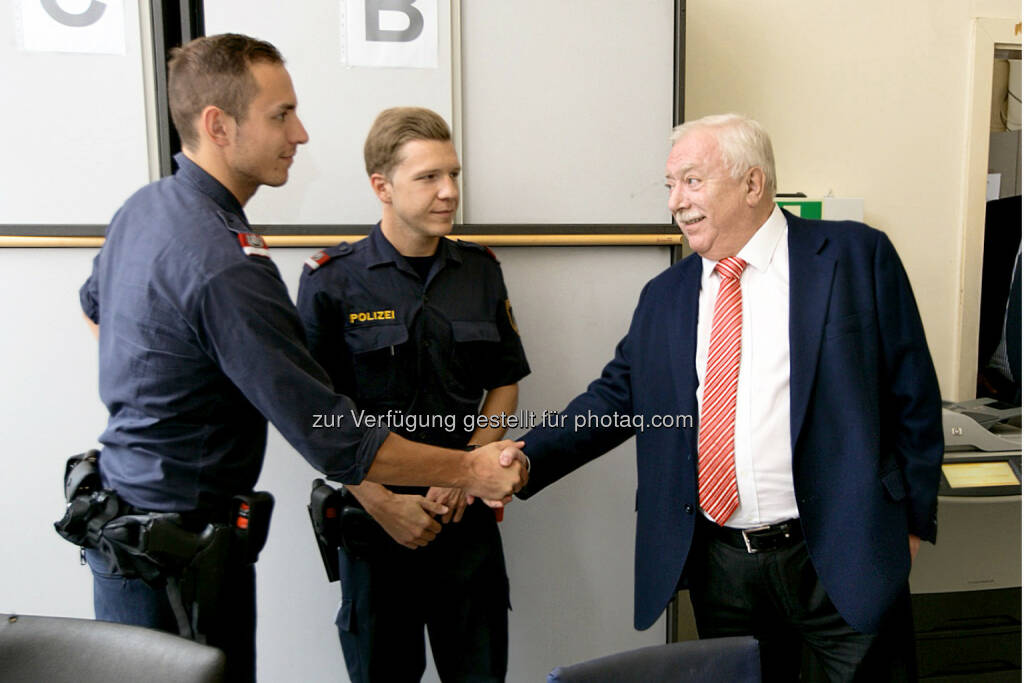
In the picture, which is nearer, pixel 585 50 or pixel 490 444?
pixel 490 444

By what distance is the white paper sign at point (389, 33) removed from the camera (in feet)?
6.52

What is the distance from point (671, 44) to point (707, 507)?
1.29 metres

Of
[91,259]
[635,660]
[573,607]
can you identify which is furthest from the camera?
[573,607]

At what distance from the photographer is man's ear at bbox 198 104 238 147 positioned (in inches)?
56.1

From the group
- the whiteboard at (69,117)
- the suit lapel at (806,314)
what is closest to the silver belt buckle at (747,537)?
the suit lapel at (806,314)

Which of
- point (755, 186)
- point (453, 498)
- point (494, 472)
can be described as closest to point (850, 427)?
point (755, 186)

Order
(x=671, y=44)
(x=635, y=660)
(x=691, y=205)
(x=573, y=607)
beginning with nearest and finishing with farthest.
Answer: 1. (x=635, y=660)
2. (x=691, y=205)
3. (x=671, y=44)
4. (x=573, y=607)

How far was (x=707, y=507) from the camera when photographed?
1591mm

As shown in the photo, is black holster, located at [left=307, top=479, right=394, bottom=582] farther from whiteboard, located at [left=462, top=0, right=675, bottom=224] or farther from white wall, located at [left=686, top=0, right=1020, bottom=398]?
white wall, located at [left=686, top=0, right=1020, bottom=398]

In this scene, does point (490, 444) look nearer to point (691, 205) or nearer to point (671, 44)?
point (691, 205)

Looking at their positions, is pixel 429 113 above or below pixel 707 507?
above

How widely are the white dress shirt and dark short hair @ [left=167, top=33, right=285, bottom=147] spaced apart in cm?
107

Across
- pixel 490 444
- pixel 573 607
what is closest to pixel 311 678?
pixel 573 607

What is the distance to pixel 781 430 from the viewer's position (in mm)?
1542
